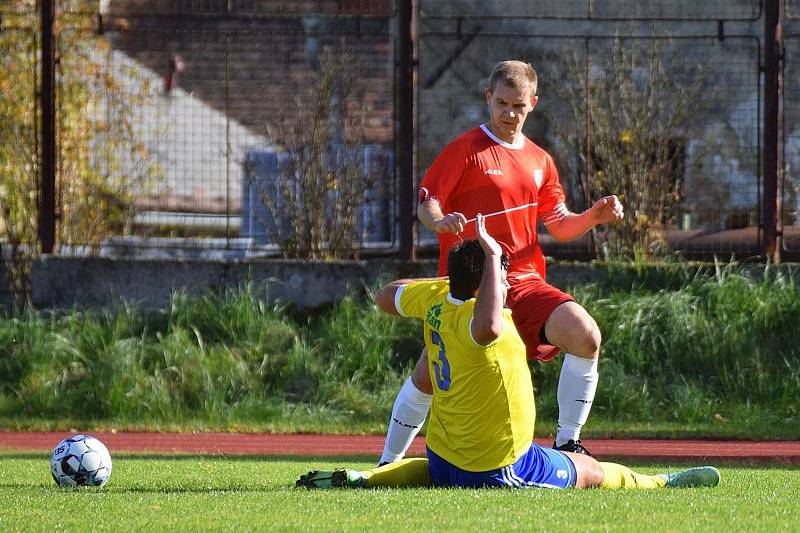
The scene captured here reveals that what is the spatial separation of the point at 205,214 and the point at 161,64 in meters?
2.16

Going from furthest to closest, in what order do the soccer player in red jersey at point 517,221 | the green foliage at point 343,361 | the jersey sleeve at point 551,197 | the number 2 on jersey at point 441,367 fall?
the green foliage at point 343,361
the jersey sleeve at point 551,197
the soccer player in red jersey at point 517,221
the number 2 on jersey at point 441,367

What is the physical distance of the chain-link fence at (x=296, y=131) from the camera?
41.3 feet

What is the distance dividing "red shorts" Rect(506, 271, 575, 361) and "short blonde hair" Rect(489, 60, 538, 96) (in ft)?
3.27

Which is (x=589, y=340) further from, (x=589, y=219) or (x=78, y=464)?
(x=78, y=464)

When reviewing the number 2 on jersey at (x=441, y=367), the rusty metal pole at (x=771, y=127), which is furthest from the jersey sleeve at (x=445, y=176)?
the rusty metal pole at (x=771, y=127)

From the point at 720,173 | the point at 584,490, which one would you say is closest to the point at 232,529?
the point at 584,490

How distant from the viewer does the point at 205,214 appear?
41.0 ft

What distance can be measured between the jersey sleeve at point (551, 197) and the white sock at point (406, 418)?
1.31m

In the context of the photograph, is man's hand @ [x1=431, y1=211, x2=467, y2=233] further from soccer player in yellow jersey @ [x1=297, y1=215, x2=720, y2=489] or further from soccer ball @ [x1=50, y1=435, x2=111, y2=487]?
soccer ball @ [x1=50, y1=435, x2=111, y2=487]

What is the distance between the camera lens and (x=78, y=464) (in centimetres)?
626

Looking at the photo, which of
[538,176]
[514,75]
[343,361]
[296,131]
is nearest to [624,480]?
[538,176]

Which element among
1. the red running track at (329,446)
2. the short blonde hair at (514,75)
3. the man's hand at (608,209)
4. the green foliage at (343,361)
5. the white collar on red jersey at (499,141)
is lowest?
the red running track at (329,446)

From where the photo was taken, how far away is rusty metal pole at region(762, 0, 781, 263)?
39.5ft

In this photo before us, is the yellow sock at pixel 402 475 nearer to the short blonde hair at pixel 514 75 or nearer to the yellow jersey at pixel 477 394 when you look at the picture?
the yellow jersey at pixel 477 394
